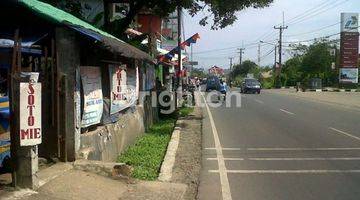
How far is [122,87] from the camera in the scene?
13.5 meters

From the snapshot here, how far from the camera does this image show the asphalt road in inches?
345

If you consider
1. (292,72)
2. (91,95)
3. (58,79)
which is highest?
(292,72)

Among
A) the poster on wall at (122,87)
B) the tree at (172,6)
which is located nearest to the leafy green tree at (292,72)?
the tree at (172,6)

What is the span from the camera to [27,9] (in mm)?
8398

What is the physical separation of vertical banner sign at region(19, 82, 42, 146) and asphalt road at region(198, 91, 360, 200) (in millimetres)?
2748

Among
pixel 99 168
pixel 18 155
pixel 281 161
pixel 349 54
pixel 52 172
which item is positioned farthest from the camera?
pixel 349 54

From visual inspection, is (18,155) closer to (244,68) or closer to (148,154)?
(148,154)

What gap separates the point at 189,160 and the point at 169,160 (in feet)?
2.01

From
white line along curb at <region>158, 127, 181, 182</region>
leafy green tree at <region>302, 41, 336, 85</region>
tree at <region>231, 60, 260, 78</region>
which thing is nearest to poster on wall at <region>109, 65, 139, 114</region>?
white line along curb at <region>158, 127, 181, 182</region>

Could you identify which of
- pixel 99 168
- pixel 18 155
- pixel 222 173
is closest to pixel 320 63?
pixel 222 173

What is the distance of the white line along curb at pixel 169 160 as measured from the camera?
9.85m

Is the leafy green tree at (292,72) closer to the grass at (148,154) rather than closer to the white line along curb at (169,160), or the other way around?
the grass at (148,154)

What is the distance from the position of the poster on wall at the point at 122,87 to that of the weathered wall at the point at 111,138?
31 centimetres

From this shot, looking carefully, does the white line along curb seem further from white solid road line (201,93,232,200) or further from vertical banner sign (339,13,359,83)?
vertical banner sign (339,13,359,83)
